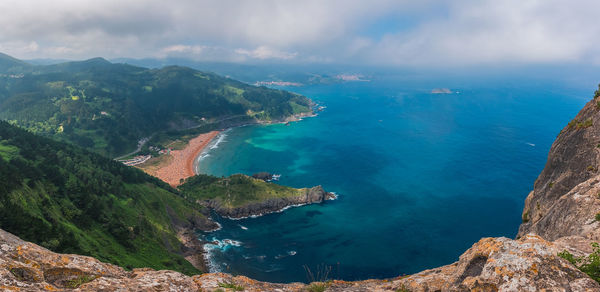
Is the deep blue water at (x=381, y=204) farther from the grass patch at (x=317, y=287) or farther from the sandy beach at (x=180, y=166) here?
the grass patch at (x=317, y=287)

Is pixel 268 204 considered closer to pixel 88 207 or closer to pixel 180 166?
pixel 88 207

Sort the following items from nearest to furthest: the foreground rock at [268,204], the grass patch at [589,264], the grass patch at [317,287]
→ the grass patch at [589,264], the grass patch at [317,287], the foreground rock at [268,204]

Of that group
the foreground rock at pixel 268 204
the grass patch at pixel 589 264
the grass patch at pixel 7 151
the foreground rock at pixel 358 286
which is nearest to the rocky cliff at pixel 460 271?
the foreground rock at pixel 358 286

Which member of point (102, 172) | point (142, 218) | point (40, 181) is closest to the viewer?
point (40, 181)

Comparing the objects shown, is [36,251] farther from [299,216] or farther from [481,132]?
[481,132]

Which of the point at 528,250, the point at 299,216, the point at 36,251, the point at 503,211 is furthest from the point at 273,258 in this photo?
the point at 503,211

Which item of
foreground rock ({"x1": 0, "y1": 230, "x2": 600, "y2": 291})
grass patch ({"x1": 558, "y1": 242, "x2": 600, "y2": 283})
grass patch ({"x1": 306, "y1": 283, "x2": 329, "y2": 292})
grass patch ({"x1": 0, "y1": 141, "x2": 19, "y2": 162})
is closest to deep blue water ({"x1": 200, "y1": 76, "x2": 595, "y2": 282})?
grass patch ({"x1": 306, "y1": 283, "x2": 329, "y2": 292})

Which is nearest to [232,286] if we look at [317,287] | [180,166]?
[317,287]
